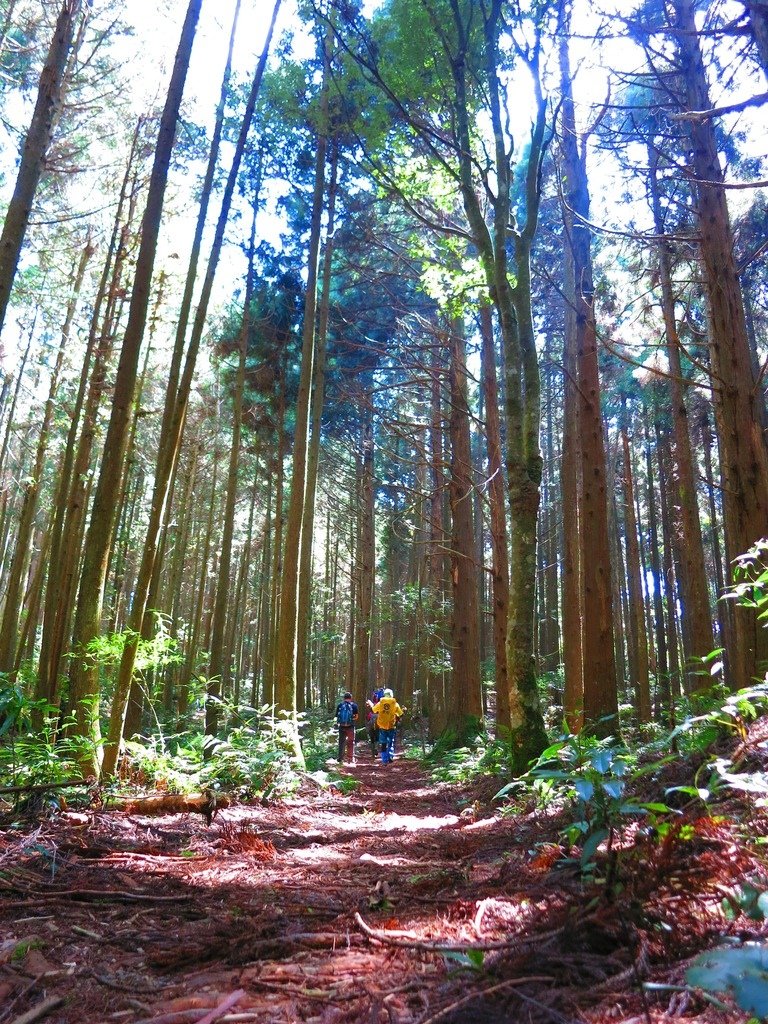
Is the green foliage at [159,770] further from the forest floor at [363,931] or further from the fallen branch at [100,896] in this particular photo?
the fallen branch at [100,896]

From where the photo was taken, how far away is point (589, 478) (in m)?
8.66

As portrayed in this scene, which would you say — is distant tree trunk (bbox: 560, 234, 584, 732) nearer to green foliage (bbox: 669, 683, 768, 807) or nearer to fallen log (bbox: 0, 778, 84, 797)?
green foliage (bbox: 669, 683, 768, 807)

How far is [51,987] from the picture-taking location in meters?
2.33

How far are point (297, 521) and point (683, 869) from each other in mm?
8540

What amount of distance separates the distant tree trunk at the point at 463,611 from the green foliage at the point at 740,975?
471 inches

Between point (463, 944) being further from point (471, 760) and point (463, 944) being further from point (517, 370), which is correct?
point (471, 760)

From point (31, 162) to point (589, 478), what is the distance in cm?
732

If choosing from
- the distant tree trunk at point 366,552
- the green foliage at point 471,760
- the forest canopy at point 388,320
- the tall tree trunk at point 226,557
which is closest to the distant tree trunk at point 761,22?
the forest canopy at point 388,320

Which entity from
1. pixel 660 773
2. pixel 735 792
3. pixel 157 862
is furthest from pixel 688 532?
pixel 157 862

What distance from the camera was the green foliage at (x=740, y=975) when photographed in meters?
1.22

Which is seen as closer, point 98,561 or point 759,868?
point 759,868

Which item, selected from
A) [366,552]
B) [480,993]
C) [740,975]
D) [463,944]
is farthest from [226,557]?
[740,975]

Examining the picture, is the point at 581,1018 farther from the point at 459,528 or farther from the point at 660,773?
the point at 459,528

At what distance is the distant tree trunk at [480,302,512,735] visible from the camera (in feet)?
37.1
